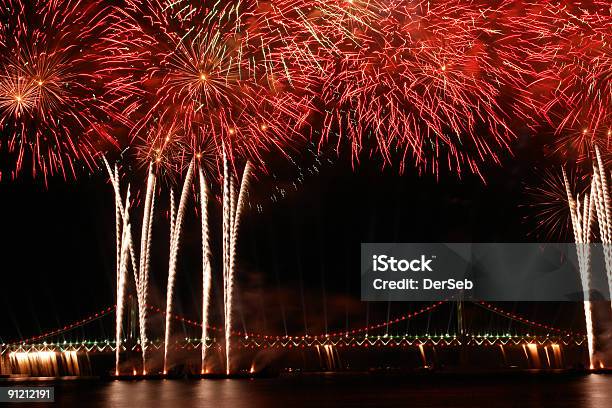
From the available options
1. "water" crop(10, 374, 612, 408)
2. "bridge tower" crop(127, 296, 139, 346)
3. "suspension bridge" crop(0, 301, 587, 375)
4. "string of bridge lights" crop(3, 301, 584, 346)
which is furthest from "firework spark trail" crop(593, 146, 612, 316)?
"string of bridge lights" crop(3, 301, 584, 346)

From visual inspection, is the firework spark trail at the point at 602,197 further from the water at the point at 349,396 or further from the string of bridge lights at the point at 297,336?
the string of bridge lights at the point at 297,336

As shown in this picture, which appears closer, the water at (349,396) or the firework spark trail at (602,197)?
the water at (349,396)

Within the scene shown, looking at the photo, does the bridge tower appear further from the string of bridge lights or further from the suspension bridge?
the string of bridge lights

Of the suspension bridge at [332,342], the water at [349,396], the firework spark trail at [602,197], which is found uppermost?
the firework spark trail at [602,197]

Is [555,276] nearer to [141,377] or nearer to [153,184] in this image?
[141,377]

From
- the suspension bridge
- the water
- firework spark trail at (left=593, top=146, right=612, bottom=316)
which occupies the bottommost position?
the water

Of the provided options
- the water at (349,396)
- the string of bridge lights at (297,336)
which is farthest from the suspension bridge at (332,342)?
the water at (349,396)

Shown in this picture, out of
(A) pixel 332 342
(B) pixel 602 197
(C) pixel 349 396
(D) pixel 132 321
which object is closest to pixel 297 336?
(A) pixel 332 342

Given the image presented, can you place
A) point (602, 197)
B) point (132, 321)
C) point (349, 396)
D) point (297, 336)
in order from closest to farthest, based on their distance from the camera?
point (349, 396)
point (602, 197)
point (132, 321)
point (297, 336)

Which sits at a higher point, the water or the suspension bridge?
the suspension bridge

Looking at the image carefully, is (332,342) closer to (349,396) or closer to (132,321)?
(132,321)

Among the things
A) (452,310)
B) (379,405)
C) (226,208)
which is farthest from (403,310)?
(379,405)

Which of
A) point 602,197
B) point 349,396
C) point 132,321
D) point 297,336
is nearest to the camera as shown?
point 349,396
